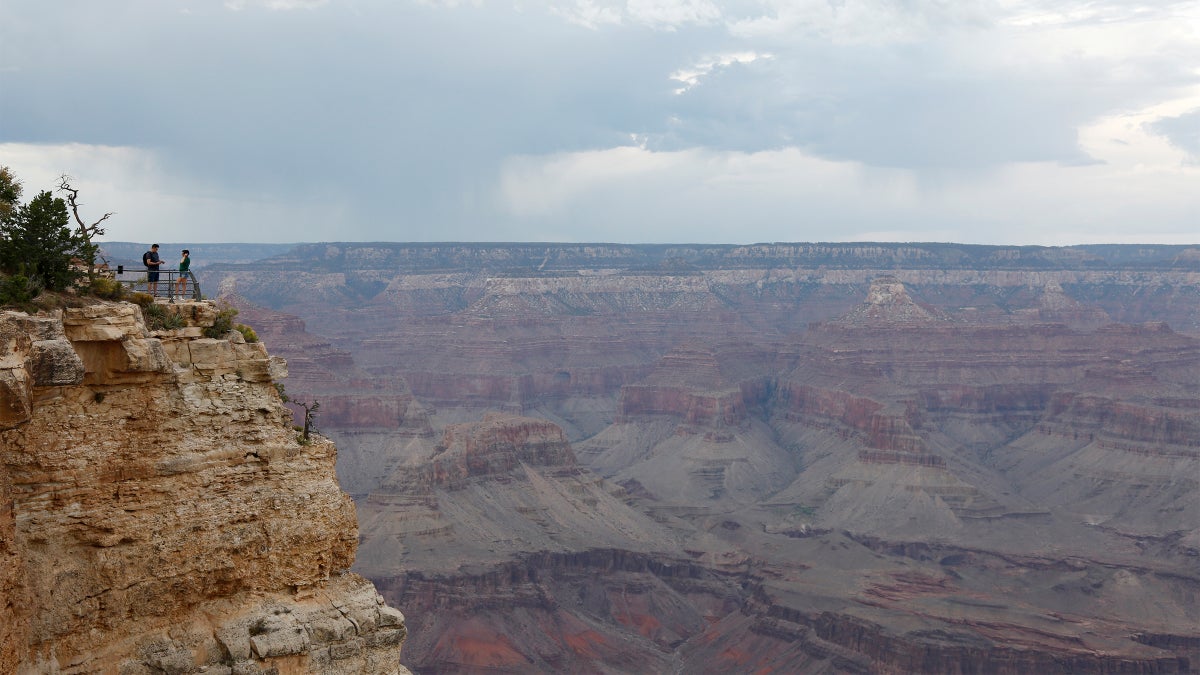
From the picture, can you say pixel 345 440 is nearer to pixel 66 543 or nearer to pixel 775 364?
pixel 775 364

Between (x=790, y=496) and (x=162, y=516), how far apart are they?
129 m

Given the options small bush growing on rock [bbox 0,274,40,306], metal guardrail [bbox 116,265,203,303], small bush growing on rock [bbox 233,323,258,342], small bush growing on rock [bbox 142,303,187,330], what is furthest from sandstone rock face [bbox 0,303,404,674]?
metal guardrail [bbox 116,265,203,303]

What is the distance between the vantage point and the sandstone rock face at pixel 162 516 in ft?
45.1

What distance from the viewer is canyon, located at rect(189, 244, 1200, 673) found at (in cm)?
8756

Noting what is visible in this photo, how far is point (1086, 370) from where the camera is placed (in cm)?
17112

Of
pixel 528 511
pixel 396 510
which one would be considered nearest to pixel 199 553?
pixel 396 510

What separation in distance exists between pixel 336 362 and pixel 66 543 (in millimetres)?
140992

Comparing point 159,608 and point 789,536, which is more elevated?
point 159,608

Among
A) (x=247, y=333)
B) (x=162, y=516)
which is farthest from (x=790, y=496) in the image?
(x=162, y=516)

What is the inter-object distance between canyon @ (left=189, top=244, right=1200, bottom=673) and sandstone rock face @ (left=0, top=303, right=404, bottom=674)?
68115 mm

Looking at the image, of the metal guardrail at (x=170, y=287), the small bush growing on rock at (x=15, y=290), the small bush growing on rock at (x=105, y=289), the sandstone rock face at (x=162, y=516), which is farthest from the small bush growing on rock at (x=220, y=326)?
the small bush growing on rock at (x=15, y=290)

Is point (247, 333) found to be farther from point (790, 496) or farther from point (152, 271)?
point (790, 496)

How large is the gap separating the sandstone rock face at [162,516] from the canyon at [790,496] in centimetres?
6812

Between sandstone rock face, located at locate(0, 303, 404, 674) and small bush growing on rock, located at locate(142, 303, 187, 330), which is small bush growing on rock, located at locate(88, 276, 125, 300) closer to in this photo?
small bush growing on rock, located at locate(142, 303, 187, 330)
